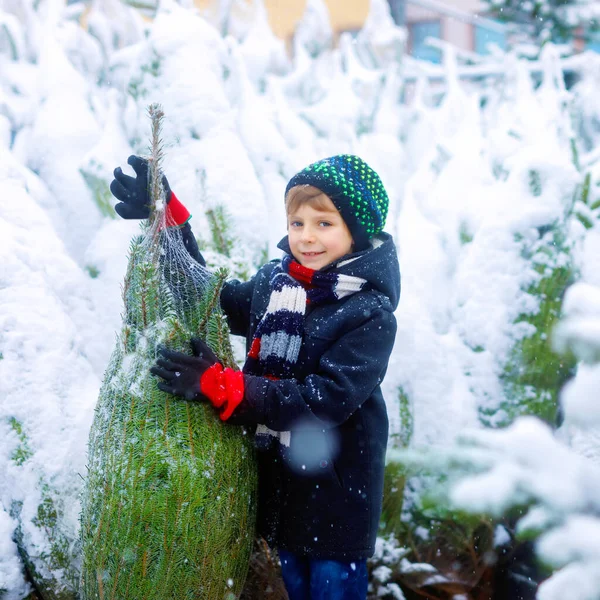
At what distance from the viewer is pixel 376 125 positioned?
4.02 metres

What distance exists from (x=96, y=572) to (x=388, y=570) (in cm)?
109

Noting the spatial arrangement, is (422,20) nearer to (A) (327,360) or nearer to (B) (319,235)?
(B) (319,235)

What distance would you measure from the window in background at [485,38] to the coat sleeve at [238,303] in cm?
995

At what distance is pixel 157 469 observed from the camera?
140 cm

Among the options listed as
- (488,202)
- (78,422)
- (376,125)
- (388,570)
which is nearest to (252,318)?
(78,422)

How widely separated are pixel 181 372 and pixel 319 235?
512 mm

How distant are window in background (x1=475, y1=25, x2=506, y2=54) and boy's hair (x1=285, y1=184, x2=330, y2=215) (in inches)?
393

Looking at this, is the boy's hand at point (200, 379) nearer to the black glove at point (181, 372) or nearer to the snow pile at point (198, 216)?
the black glove at point (181, 372)

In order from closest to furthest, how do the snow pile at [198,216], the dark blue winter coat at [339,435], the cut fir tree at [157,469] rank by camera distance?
1. the cut fir tree at [157,469]
2. the dark blue winter coat at [339,435]
3. the snow pile at [198,216]

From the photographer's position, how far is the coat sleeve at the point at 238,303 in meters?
1.88

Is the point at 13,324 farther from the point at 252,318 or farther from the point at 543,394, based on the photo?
the point at 543,394

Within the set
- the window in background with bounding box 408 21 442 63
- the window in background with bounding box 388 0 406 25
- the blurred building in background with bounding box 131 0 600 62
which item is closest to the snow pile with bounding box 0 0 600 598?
the blurred building in background with bounding box 131 0 600 62

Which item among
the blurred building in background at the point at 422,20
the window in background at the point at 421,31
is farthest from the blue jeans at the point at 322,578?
the window in background at the point at 421,31

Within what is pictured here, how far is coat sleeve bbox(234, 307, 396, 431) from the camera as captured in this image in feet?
4.88
